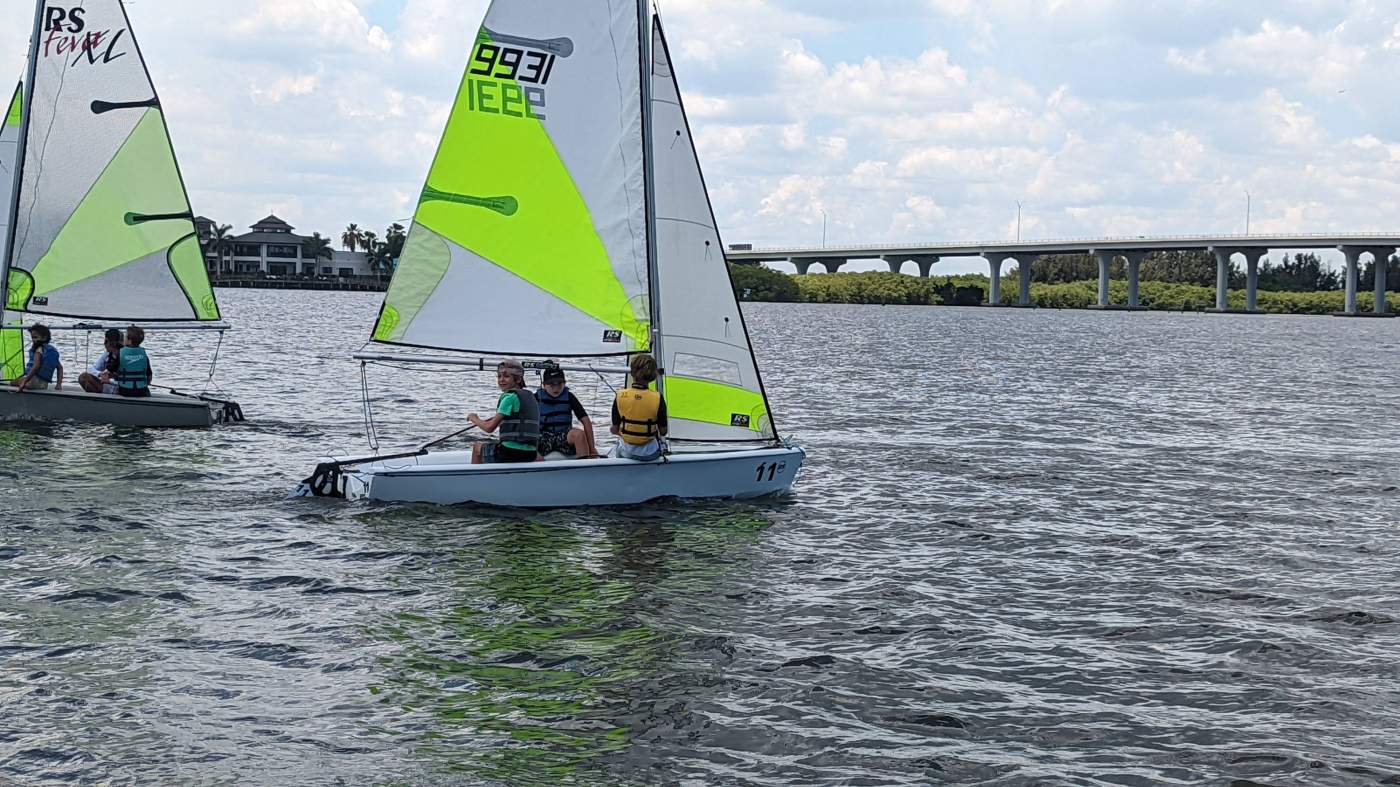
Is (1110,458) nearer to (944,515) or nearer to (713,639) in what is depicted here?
(944,515)

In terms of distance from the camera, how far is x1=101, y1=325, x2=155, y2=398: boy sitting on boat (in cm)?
2434

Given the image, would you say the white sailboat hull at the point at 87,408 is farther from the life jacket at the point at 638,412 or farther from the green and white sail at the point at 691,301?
the life jacket at the point at 638,412

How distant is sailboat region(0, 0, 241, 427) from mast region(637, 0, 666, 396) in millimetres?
10493

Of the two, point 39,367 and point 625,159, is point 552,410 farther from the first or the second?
point 39,367

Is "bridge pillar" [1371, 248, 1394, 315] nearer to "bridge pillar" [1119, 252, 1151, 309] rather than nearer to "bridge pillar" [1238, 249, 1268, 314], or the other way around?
"bridge pillar" [1238, 249, 1268, 314]

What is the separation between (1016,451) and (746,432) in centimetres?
1059

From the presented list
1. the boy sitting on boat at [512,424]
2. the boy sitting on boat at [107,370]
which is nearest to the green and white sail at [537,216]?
the boy sitting on boat at [512,424]

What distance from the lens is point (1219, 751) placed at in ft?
32.4

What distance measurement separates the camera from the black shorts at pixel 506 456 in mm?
17156

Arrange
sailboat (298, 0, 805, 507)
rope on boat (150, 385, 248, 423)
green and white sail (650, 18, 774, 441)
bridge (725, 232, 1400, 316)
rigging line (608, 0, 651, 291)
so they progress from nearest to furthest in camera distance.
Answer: sailboat (298, 0, 805, 507) < rigging line (608, 0, 651, 291) < green and white sail (650, 18, 774, 441) < rope on boat (150, 385, 248, 423) < bridge (725, 232, 1400, 316)

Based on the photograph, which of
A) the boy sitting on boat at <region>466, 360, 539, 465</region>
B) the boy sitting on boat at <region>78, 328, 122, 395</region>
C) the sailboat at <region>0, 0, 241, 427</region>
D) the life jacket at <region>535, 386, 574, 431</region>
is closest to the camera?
the boy sitting on boat at <region>466, 360, 539, 465</region>

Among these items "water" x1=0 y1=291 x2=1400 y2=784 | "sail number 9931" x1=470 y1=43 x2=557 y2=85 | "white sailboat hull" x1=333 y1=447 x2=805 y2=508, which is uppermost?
"sail number 9931" x1=470 y1=43 x2=557 y2=85

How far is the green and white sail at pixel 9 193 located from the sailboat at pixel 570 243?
10546mm

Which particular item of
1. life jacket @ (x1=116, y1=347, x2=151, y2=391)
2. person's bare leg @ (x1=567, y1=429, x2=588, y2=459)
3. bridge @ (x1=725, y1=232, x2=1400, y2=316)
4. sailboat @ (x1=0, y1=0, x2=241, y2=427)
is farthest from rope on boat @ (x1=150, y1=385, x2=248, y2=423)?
bridge @ (x1=725, y1=232, x2=1400, y2=316)
